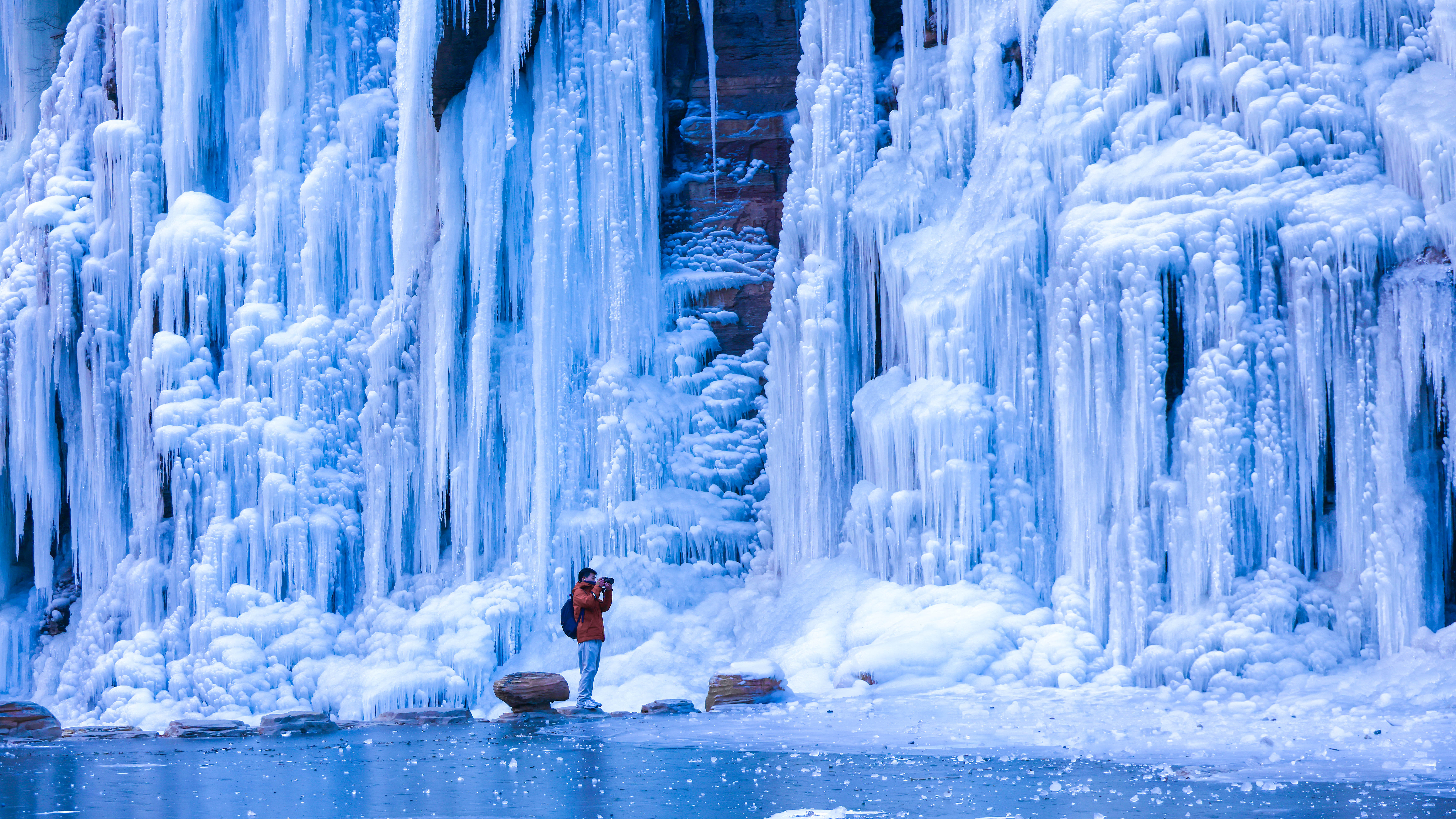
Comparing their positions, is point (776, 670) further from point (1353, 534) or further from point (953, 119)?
point (953, 119)

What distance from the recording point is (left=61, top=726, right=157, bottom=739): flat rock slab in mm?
10258

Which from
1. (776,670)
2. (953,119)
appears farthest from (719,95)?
(776,670)

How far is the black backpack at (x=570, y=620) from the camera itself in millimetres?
10461

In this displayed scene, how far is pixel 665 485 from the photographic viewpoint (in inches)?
549

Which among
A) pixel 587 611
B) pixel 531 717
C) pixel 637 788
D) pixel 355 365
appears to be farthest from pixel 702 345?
pixel 637 788

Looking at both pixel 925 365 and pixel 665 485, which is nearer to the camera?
pixel 925 365

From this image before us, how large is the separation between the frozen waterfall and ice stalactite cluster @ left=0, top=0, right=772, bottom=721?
5 cm

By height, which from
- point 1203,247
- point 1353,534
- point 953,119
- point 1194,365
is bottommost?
point 1353,534

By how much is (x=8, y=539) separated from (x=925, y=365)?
11.8 metres

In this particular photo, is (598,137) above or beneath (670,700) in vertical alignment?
above

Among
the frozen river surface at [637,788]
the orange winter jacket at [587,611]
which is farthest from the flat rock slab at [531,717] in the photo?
the frozen river surface at [637,788]

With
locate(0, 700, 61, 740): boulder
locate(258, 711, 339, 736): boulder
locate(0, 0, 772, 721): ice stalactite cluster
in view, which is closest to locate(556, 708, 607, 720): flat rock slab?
locate(258, 711, 339, 736): boulder

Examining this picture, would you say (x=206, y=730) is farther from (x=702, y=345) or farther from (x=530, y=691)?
(x=702, y=345)

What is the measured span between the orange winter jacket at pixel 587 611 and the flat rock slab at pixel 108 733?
3.05 m
